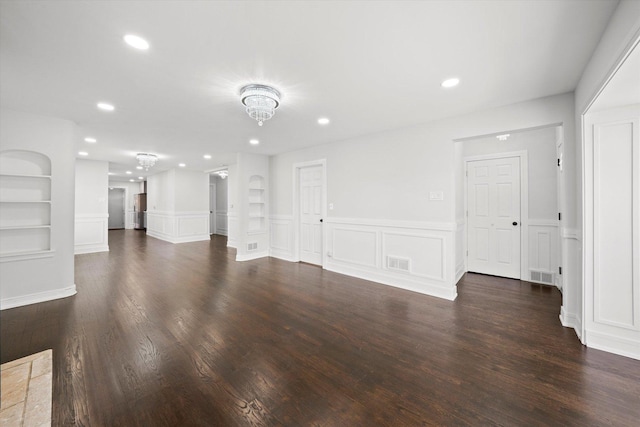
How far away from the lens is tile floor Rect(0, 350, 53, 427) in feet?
4.75

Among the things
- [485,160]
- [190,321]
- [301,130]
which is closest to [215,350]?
[190,321]

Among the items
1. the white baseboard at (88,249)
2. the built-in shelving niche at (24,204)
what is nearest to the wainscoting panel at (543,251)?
the built-in shelving niche at (24,204)

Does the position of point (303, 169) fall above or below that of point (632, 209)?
above

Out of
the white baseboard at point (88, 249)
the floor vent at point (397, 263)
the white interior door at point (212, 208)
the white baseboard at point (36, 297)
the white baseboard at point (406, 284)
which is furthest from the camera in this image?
the white interior door at point (212, 208)

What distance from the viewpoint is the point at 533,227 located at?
4.09 meters

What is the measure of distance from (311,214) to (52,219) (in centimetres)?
416

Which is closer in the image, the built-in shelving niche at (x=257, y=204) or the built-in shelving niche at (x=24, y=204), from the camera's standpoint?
the built-in shelving niche at (x=24, y=204)

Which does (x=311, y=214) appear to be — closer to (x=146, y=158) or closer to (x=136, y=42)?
(x=136, y=42)

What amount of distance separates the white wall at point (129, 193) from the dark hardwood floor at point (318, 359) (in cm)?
1053

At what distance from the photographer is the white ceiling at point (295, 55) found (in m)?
1.57

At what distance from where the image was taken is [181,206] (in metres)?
8.63

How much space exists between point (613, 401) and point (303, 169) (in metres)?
5.21

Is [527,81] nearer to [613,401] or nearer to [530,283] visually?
[613,401]

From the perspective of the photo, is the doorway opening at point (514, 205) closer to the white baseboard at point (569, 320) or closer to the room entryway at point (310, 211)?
the white baseboard at point (569, 320)
